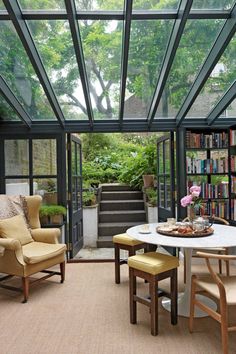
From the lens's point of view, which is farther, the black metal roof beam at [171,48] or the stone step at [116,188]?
the stone step at [116,188]

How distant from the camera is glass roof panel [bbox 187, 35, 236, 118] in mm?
3273

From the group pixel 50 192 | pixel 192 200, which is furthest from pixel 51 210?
pixel 192 200

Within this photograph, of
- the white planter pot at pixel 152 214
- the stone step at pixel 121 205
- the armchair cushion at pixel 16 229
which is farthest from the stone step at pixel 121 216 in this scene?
the armchair cushion at pixel 16 229

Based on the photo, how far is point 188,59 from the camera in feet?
11.0

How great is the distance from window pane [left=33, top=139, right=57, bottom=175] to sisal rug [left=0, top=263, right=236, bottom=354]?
5.86 feet

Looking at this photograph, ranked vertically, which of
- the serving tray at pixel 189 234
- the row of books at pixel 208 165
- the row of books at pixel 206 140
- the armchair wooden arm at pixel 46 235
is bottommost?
the armchair wooden arm at pixel 46 235

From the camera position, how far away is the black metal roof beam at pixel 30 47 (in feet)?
8.39

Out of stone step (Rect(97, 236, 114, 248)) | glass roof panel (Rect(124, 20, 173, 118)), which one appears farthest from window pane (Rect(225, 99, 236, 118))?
stone step (Rect(97, 236, 114, 248))

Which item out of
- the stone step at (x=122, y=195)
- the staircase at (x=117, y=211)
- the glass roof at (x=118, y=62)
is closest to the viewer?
the glass roof at (x=118, y=62)

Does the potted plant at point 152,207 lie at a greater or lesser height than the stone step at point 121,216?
greater

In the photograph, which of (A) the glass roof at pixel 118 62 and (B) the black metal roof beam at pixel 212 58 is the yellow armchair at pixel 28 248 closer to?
(A) the glass roof at pixel 118 62

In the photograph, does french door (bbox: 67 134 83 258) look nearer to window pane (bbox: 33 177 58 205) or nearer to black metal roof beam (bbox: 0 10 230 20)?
window pane (bbox: 33 177 58 205)

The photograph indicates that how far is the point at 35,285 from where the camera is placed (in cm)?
368

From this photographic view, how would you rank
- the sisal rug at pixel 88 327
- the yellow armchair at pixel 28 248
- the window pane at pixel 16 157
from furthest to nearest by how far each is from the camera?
the window pane at pixel 16 157 → the yellow armchair at pixel 28 248 → the sisal rug at pixel 88 327
